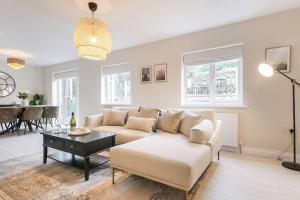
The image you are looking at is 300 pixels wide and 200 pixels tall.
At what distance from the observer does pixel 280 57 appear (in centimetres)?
284

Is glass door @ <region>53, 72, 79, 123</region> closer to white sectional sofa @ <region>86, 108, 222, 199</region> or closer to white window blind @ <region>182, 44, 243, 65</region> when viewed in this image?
white window blind @ <region>182, 44, 243, 65</region>

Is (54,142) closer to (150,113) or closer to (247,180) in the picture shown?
(150,113)

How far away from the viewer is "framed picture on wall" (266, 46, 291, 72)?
2781 mm

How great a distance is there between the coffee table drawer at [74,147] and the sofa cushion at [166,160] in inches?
17.2

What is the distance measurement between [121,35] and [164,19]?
118cm

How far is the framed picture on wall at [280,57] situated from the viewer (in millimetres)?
2781

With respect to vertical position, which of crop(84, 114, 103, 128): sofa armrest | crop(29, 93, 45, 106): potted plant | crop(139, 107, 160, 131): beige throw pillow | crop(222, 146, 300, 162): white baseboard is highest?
crop(29, 93, 45, 106): potted plant

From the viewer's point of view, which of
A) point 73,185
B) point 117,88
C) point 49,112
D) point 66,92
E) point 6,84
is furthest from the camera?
point 66,92

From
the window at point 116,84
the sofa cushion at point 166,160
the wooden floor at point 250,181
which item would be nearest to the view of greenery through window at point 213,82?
the wooden floor at point 250,181

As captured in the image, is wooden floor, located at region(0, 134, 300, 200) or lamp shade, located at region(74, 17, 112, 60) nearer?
wooden floor, located at region(0, 134, 300, 200)

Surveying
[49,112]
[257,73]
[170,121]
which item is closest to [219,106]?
[257,73]

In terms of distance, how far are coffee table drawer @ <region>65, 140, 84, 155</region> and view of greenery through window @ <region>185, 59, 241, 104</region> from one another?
249cm

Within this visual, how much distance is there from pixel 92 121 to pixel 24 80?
5285 mm

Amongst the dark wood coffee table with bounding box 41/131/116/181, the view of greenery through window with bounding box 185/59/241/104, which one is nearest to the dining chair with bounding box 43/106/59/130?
the dark wood coffee table with bounding box 41/131/116/181
